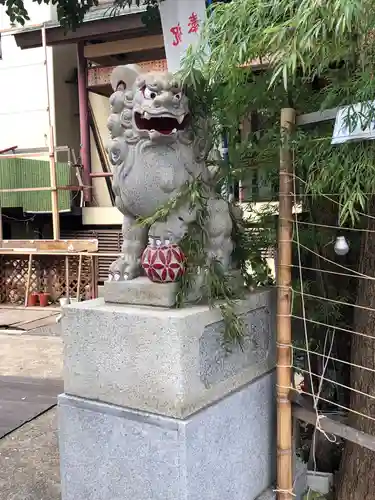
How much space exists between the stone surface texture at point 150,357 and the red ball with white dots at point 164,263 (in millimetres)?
149

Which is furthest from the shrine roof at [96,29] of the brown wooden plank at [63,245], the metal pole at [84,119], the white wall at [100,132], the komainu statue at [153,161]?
the komainu statue at [153,161]

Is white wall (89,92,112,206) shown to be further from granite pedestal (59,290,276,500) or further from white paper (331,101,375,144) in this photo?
white paper (331,101,375,144)

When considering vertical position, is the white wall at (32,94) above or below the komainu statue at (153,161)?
above

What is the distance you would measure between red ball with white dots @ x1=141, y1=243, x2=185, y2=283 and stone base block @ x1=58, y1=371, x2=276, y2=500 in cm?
61

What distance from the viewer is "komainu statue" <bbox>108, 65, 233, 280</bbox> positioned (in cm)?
237

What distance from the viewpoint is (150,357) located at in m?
2.27

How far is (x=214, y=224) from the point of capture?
255 cm

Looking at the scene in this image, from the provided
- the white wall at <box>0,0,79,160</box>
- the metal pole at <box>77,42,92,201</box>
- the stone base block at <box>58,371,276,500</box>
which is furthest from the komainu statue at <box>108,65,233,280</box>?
the white wall at <box>0,0,79,160</box>

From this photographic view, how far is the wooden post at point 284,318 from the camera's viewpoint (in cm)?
249

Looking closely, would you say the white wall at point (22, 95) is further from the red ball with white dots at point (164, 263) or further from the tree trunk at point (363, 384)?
the tree trunk at point (363, 384)

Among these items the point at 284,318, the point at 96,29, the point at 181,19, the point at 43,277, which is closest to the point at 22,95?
A: the point at 96,29

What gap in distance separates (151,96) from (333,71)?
2.85 ft

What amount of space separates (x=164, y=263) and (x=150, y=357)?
41 cm

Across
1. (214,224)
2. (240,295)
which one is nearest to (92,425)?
(240,295)
